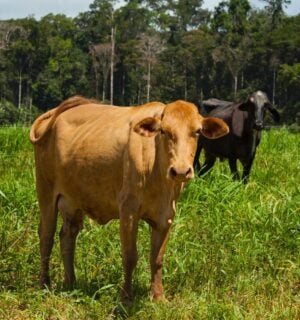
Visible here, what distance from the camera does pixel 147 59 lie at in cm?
6181

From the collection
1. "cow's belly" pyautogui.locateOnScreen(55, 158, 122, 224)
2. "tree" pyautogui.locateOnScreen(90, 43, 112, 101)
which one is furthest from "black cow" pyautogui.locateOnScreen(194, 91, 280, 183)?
"tree" pyautogui.locateOnScreen(90, 43, 112, 101)

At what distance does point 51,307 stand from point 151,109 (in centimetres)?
145

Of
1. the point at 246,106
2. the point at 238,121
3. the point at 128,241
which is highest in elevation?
the point at 128,241

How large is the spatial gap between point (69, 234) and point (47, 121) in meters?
0.91

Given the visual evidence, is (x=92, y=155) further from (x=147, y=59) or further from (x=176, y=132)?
(x=147, y=59)

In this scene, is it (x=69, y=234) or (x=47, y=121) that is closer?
(x=69, y=234)

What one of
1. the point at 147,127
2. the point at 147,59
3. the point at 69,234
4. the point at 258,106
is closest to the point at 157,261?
the point at 69,234

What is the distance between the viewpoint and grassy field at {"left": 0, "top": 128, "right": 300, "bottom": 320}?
4.29m

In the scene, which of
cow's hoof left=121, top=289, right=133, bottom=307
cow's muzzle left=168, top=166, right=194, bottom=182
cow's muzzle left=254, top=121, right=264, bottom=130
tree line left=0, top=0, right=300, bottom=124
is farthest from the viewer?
Answer: tree line left=0, top=0, right=300, bottom=124

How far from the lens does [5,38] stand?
204 feet

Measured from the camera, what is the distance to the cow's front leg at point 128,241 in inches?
172

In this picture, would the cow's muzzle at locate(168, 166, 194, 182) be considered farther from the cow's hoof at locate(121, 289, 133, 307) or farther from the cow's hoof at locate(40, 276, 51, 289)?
the cow's hoof at locate(40, 276, 51, 289)

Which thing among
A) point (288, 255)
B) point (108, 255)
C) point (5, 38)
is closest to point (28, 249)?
point (108, 255)

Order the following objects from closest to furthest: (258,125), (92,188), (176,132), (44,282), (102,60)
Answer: (176,132) → (92,188) → (44,282) → (258,125) → (102,60)
